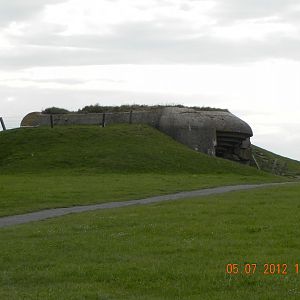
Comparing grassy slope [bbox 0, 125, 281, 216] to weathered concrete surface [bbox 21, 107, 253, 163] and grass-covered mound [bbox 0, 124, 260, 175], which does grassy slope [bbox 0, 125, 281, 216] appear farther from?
weathered concrete surface [bbox 21, 107, 253, 163]

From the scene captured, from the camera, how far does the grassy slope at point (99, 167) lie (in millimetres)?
28375

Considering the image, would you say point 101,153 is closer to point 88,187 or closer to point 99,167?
point 99,167

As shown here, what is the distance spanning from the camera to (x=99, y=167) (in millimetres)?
41281

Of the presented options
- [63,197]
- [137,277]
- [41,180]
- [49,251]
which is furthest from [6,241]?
[41,180]

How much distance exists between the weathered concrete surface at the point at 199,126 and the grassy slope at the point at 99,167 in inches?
70.8

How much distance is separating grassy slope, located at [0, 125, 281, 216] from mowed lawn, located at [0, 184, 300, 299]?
27.7 feet

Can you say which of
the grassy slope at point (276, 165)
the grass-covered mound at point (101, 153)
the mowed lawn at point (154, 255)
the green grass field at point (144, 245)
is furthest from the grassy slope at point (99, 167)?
the grassy slope at point (276, 165)

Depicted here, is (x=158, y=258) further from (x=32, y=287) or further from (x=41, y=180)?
(x=41, y=180)

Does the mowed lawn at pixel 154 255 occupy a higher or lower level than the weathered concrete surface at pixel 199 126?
lower

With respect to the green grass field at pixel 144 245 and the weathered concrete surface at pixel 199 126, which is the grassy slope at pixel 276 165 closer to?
the weathered concrete surface at pixel 199 126

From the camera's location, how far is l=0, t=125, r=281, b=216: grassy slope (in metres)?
28.4

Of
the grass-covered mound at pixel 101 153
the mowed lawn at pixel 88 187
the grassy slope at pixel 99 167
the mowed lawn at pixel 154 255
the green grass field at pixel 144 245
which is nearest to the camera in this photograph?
the mowed lawn at pixel 154 255

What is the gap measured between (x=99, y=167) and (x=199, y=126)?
12.4 meters

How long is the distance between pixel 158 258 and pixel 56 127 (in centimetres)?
4046
